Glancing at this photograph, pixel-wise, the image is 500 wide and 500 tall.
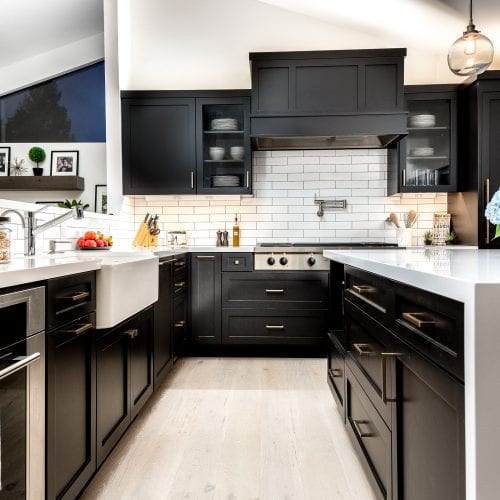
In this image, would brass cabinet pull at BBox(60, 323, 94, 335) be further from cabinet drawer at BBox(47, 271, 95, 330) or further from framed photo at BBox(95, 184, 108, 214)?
framed photo at BBox(95, 184, 108, 214)

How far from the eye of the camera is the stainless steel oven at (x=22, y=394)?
1.05 m

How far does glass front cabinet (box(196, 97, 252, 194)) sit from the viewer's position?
3.86m

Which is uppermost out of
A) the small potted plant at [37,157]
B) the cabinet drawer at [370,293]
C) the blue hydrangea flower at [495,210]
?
the small potted plant at [37,157]

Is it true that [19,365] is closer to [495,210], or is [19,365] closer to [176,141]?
[495,210]

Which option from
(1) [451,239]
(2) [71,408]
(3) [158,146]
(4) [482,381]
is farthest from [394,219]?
(4) [482,381]

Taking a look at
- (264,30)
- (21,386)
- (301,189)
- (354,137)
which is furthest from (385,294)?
(264,30)

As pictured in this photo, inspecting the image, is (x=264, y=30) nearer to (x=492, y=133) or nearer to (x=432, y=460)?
(x=492, y=133)

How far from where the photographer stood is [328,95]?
3.70 meters

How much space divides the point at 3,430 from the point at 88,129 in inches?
106

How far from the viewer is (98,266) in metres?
1.70

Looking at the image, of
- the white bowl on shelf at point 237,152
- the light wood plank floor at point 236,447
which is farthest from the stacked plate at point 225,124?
the light wood plank floor at point 236,447

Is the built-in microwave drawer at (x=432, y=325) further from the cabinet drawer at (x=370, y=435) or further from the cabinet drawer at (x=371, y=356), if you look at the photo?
the cabinet drawer at (x=370, y=435)

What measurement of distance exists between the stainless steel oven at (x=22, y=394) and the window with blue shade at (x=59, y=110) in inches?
55.0

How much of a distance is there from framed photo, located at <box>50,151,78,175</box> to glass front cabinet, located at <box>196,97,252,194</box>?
3.97 ft
